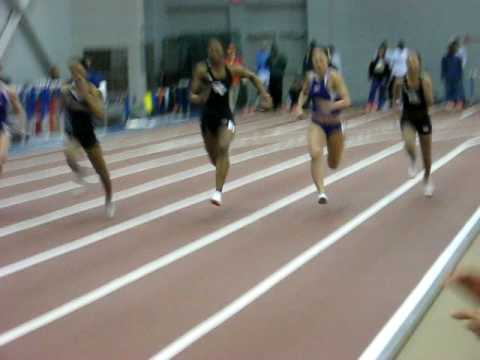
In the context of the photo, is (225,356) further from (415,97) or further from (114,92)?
(114,92)

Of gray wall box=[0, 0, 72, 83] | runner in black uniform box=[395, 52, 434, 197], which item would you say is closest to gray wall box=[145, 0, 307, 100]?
gray wall box=[0, 0, 72, 83]

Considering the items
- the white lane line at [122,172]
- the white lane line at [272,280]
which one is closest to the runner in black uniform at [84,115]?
the white lane line at [122,172]

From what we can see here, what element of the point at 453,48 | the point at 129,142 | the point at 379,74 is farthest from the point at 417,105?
the point at 453,48

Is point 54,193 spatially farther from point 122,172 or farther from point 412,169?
point 412,169

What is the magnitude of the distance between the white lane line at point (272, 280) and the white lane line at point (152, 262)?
1130mm

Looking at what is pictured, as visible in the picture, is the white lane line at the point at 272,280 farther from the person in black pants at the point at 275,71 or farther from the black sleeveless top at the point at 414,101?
the person in black pants at the point at 275,71

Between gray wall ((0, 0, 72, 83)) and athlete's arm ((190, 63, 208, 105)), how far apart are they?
12939mm

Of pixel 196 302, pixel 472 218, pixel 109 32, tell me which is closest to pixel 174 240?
pixel 196 302

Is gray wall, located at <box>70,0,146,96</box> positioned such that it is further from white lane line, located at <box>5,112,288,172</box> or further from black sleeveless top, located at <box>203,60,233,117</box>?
black sleeveless top, located at <box>203,60,233,117</box>

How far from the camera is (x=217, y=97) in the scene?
36.9ft

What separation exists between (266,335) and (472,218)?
15.7ft

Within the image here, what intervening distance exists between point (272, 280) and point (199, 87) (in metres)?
3.77

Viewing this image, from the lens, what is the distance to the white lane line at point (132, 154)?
15375 millimetres

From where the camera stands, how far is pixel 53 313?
24.0ft
